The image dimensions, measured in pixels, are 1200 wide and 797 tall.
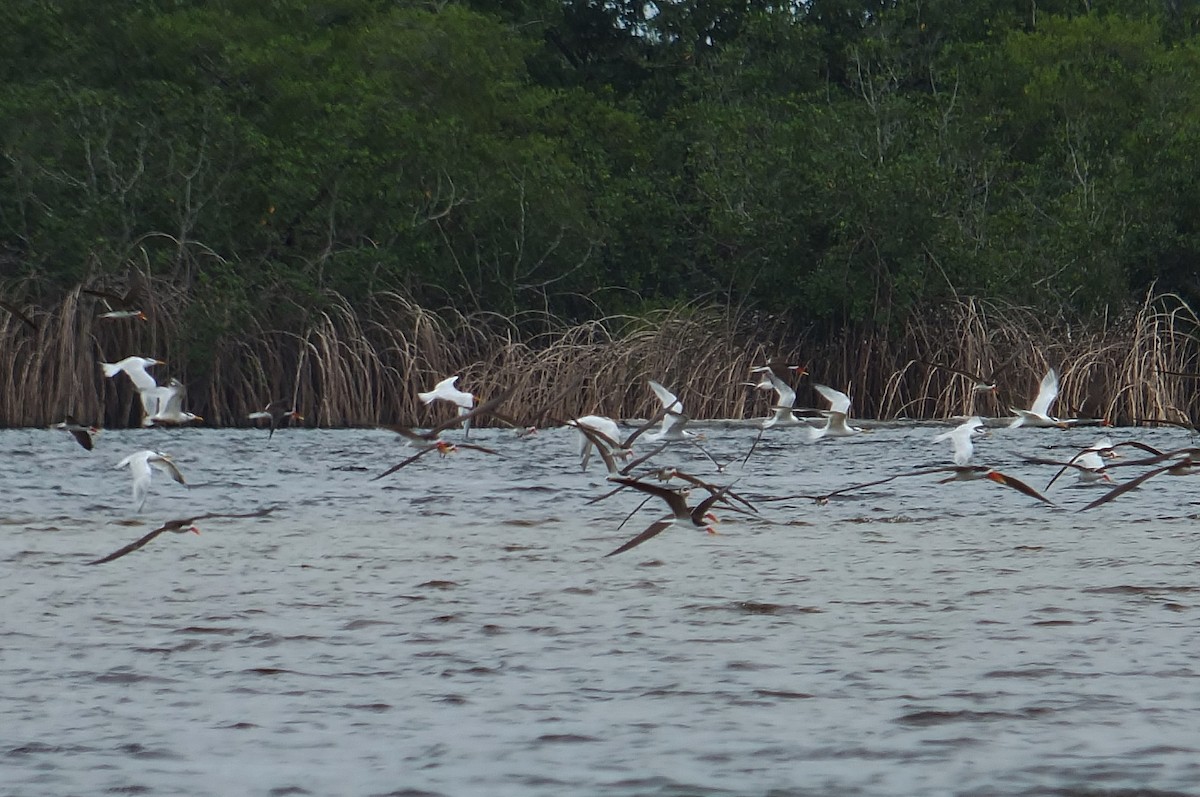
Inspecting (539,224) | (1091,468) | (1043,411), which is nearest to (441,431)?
(1091,468)

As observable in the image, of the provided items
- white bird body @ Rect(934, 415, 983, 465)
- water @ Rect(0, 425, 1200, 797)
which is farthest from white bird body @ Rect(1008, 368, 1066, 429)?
water @ Rect(0, 425, 1200, 797)

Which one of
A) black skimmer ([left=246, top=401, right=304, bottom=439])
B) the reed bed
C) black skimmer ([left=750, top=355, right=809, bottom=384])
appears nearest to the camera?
black skimmer ([left=750, top=355, right=809, bottom=384])

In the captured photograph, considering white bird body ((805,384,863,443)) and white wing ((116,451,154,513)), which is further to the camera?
white bird body ((805,384,863,443))

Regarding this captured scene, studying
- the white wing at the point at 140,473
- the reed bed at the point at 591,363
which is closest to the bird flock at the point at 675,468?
the white wing at the point at 140,473

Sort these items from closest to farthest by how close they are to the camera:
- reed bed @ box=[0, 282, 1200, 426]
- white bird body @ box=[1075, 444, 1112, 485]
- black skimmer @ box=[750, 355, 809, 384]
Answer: white bird body @ box=[1075, 444, 1112, 485] → black skimmer @ box=[750, 355, 809, 384] → reed bed @ box=[0, 282, 1200, 426]

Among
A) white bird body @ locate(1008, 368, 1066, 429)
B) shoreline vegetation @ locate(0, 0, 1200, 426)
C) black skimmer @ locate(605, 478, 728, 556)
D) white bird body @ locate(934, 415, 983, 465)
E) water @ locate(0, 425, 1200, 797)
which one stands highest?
shoreline vegetation @ locate(0, 0, 1200, 426)

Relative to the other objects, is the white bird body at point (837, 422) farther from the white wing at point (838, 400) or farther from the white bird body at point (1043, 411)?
the white bird body at point (1043, 411)

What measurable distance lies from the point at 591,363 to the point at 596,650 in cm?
1667

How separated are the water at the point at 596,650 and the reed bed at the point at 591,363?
8774mm

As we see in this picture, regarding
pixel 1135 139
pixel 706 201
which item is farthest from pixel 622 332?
pixel 1135 139

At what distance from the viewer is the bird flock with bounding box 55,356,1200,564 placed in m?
13.0

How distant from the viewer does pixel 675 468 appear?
58.9 ft

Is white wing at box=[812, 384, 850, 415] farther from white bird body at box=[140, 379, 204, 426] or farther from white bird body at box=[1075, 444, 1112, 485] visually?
white bird body at box=[140, 379, 204, 426]

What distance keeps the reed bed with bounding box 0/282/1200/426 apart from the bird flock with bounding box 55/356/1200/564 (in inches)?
21.7
